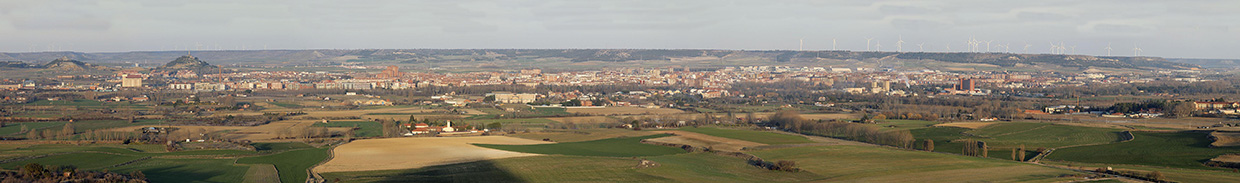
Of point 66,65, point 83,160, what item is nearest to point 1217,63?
point 66,65

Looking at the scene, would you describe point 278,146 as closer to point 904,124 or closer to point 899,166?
point 899,166

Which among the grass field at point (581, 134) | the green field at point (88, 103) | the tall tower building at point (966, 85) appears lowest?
the grass field at point (581, 134)

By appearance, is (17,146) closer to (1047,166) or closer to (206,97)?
(1047,166)

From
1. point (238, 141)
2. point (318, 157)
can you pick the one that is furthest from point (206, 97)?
point (318, 157)

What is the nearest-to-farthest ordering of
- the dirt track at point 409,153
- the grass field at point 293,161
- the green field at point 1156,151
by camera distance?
the grass field at point 293,161 < the dirt track at point 409,153 < the green field at point 1156,151

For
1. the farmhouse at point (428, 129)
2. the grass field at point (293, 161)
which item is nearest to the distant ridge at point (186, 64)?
the farmhouse at point (428, 129)

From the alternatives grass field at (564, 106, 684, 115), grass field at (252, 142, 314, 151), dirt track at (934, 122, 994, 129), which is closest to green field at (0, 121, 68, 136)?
grass field at (252, 142, 314, 151)

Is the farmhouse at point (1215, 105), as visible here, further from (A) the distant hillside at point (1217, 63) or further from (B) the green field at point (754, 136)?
(A) the distant hillside at point (1217, 63)
